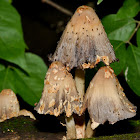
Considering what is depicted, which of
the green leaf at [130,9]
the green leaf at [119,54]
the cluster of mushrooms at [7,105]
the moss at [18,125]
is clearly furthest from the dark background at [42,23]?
the moss at [18,125]

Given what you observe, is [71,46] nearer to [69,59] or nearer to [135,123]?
[69,59]

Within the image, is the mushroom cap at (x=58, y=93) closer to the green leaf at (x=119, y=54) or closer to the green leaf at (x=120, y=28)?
the green leaf at (x=119, y=54)

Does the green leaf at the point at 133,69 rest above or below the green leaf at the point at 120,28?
below

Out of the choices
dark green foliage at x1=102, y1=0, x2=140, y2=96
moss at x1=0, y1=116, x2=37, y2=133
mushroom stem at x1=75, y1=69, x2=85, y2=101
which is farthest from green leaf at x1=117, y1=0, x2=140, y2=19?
moss at x1=0, y1=116, x2=37, y2=133

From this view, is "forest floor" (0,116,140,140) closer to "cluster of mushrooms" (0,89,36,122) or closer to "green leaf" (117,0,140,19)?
"cluster of mushrooms" (0,89,36,122)

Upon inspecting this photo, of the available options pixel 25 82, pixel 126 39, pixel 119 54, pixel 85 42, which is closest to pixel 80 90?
pixel 85 42

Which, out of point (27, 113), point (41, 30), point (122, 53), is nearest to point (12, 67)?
point (27, 113)
